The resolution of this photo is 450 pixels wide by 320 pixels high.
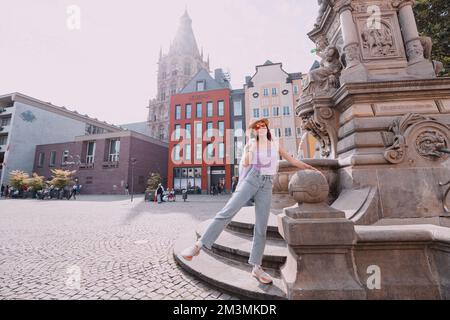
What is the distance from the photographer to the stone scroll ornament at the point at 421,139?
3629 millimetres

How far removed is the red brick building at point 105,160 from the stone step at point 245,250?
29.8 metres

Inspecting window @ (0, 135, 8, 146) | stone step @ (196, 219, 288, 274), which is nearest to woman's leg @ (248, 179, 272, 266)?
stone step @ (196, 219, 288, 274)

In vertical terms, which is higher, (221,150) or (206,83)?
(206,83)

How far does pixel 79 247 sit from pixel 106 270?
190 centimetres

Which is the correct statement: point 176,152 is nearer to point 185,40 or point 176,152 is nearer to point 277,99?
point 277,99

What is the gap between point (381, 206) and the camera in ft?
11.5

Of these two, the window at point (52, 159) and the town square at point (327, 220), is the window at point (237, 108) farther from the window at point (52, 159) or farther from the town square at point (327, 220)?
the window at point (52, 159)

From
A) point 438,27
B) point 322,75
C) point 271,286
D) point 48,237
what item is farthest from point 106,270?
point 438,27

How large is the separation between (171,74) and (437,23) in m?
57.6

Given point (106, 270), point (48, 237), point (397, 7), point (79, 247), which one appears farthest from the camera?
point (48, 237)

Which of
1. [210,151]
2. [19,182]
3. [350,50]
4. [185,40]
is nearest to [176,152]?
[210,151]

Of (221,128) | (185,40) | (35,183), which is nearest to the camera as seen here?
(35,183)

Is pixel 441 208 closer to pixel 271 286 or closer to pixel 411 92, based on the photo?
pixel 411 92

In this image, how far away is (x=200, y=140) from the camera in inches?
1371
